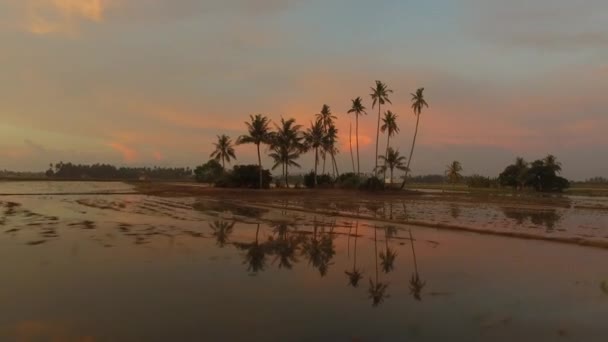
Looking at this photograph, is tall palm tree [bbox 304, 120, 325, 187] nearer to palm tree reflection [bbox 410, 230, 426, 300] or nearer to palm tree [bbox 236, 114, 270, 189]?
palm tree [bbox 236, 114, 270, 189]

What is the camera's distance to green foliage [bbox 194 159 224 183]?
289 feet

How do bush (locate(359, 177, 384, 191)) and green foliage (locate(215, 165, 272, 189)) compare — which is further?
green foliage (locate(215, 165, 272, 189))

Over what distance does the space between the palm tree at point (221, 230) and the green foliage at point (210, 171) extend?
64.1m

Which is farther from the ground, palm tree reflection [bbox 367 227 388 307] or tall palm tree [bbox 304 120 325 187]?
tall palm tree [bbox 304 120 325 187]

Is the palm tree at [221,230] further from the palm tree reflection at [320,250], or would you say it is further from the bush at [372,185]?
the bush at [372,185]

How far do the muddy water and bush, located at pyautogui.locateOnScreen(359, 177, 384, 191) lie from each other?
4464 centimetres

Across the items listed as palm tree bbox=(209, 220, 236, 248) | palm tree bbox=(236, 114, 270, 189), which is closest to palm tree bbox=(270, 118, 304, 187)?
palm tree bbox=(236, 114, 270, 189)

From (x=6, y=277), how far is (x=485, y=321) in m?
9.13

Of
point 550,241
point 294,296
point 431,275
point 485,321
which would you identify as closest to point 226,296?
point 294,296

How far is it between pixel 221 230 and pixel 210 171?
243 ft

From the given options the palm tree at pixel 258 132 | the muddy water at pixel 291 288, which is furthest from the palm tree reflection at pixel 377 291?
the palm tree at pixel 258 132

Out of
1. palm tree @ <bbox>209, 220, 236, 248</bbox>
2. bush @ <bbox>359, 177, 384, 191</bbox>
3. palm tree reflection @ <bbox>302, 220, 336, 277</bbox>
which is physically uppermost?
bush @ <bbox>359, 177, 384, 191</bbox>

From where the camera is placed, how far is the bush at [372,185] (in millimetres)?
61688

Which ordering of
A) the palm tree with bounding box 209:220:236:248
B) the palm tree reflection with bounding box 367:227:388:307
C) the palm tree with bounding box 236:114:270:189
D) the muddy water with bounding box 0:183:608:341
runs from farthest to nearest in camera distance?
the palm tree with bounding box 236:114:270:189 → the palm tree with bounding box 209:220:236:248 → the palm tree reflection with bounding box 367:227:388:307 → the muddy water with bounding box 0:183:608:341
